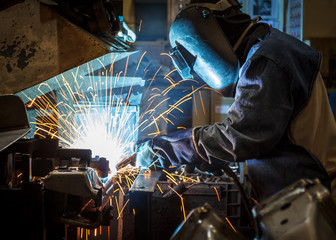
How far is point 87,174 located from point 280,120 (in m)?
1.05

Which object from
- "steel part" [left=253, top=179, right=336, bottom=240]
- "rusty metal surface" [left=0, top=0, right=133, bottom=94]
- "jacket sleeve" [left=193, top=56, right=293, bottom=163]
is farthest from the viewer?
"rusty metal surface" [left=0, top=0, right=133, bottom=94]

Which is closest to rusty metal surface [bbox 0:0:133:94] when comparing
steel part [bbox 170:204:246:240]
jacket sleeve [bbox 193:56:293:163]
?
jacket sleeve [bbox 193:56:293:163]

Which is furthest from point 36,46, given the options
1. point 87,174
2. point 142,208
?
point 142,208

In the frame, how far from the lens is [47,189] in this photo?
148cm

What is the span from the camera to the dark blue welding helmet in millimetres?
1579

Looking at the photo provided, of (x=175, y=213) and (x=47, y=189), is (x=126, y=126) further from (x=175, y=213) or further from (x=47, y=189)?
(x=47, y=189)

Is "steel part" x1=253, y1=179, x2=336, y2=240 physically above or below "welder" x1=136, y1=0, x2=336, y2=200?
below

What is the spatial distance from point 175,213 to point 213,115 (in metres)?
1.77

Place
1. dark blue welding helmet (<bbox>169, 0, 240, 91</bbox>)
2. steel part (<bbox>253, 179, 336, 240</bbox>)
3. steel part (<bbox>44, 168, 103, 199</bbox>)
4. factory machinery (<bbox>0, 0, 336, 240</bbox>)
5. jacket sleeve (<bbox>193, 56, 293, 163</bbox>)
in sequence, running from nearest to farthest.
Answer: steel part (<bbox>253, 179, 336, 240</bbox>) → factory machinery (<bbox>0, 0, 336, 240</bbox>) → jacket sleeve (<bbox>193, 56, 293, 163</bbox>) → steel part (<bbox>44, 168, 103, 199</bbox>) → dark blue welding helmet (<bbox>169, 0, 240, 91</bbox>)

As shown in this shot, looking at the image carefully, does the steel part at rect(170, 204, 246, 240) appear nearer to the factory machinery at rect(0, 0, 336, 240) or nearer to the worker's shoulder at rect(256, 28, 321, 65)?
the factory machinery at rect(0, 0, 336, 240)

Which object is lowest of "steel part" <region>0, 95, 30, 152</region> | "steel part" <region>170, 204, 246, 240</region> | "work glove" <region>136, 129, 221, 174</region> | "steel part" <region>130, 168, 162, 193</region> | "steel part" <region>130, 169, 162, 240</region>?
"steel part" <region>130, 169, 162, 240</region>

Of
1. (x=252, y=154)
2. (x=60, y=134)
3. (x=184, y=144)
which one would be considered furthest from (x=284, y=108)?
(x=60, y=134)

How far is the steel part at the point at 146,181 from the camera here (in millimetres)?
1673

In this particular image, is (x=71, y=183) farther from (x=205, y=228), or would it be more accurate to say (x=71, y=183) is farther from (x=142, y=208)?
(x=205, y=228)
